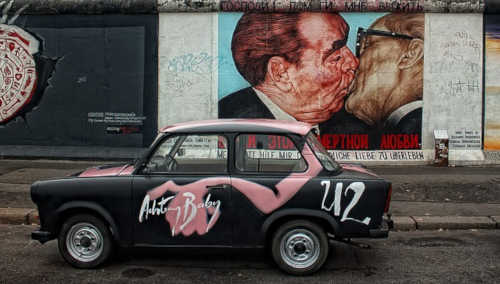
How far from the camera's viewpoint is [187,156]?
6.40m

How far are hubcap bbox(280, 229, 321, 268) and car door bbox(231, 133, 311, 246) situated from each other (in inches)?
11.4

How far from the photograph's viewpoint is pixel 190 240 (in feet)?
20.4

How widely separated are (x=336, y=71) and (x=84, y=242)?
817cm

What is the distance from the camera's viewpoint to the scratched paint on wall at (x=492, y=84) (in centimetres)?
1297

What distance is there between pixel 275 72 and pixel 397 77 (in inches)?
109

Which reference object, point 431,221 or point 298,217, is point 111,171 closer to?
point 298,217

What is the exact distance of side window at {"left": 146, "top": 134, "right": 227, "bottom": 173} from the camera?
6.29 m

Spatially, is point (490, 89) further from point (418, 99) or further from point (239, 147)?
point (239, 147)

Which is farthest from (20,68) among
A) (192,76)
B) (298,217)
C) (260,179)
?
(298,217)

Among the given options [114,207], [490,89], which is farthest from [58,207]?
[490,89]

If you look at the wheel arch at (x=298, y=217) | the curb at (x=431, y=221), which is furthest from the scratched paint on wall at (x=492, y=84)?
the wheel arch at (x=298, y=217)

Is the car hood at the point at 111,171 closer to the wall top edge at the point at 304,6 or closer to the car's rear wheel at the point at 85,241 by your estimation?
the car's rear wheel at the point at 85,241

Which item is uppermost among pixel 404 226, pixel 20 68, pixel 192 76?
pixel 20 68

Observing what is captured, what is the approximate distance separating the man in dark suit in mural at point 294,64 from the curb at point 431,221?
5.01 metres
